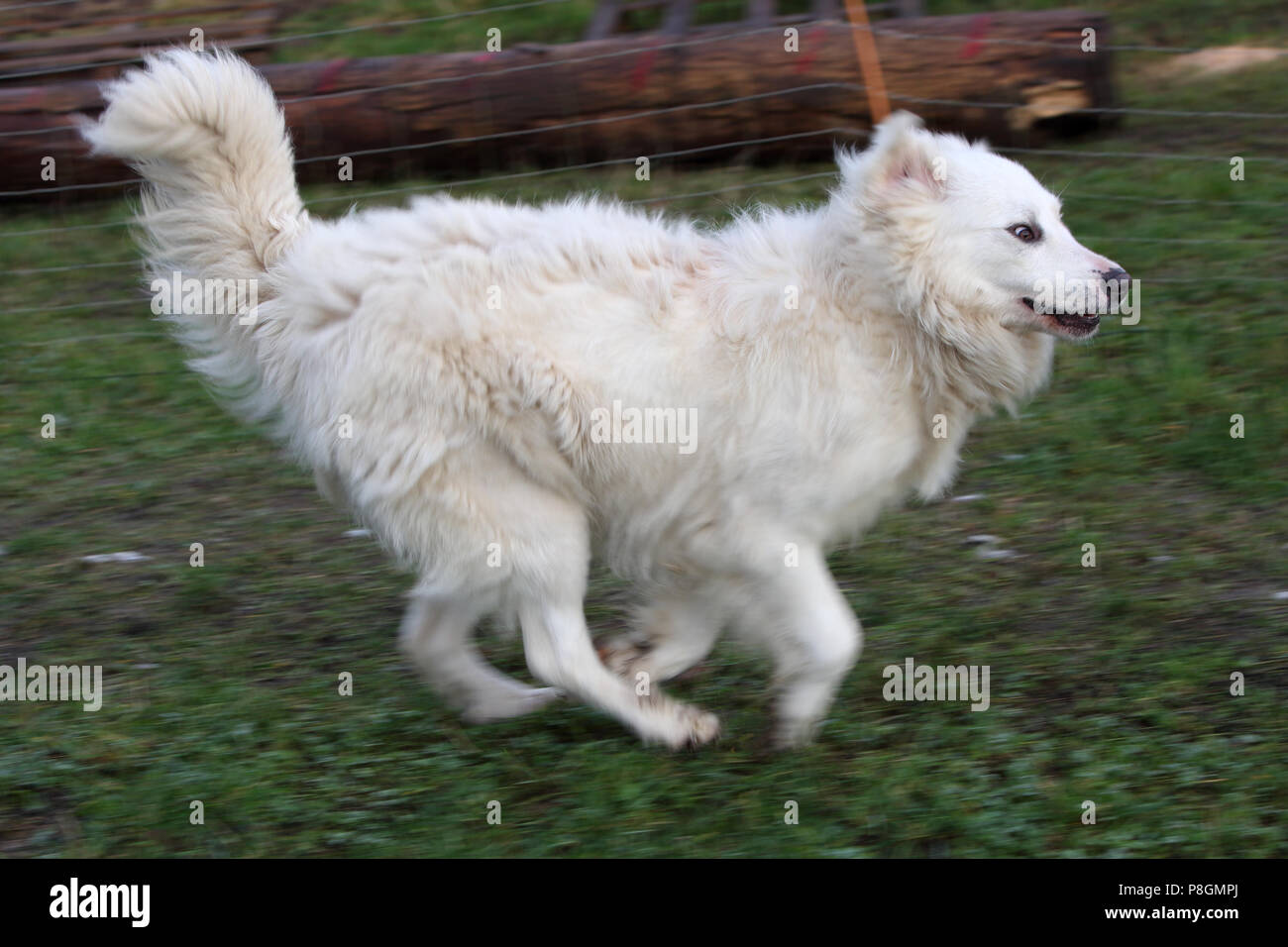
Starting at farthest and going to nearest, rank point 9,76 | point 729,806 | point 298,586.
→ point 9,76
point 298,586
point 729,806

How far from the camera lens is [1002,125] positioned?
8539mm

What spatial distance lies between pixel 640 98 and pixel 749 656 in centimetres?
484

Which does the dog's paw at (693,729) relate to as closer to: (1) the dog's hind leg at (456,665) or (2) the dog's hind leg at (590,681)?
(2) the dog's hind leg at (590,681)

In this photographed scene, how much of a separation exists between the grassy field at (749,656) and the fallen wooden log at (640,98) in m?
1.22

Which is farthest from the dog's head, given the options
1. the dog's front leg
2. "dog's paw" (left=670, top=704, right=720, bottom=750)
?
"dog's paw" (left=670, top=704, right=720, bottom=750)

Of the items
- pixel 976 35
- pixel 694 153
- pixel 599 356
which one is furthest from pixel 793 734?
pixel 976 35

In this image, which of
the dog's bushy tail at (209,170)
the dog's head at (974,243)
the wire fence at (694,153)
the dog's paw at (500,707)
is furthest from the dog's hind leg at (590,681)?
the wire fence at (694,153)

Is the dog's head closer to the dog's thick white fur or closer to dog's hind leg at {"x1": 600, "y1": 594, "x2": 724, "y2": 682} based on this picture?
the dog's thick white fur

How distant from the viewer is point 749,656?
4.87m

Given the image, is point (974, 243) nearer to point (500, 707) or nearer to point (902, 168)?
point (902, 168)

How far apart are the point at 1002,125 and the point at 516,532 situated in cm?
562

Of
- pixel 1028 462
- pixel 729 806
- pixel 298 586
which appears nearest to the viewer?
pixel 729 806
